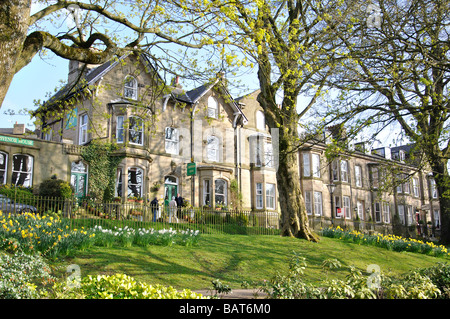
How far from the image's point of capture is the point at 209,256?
1270cm

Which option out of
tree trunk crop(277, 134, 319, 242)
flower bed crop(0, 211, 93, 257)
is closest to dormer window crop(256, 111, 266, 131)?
tree trunk crop(277, 134, 319, 242)

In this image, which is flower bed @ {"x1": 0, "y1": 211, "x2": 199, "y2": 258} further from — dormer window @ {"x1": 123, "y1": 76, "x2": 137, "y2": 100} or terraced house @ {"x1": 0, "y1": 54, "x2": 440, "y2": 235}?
dormer window @ {"x1": 123, "y1": 76, "x2": 137, "y2": 100}

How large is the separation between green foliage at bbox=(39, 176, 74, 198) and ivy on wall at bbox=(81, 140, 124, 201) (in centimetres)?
235

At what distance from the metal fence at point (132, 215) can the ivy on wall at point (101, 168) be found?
1.92 metres

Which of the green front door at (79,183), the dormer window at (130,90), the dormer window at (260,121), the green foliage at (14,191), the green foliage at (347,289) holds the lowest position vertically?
the green foliage at (347,289)

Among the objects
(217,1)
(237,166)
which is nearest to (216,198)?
(237,166)

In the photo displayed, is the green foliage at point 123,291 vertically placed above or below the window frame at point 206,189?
below

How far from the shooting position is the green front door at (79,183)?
24625mm

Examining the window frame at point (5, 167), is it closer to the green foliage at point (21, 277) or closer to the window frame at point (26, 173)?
the window frame at point (26, 173)

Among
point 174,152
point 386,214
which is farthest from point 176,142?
point 386,214

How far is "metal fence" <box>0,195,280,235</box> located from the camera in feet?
49.5

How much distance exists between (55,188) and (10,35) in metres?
16.1

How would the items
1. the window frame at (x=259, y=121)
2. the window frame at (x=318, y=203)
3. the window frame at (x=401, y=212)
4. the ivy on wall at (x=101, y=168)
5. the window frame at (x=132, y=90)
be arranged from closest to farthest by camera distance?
the ivy on wall at (x=101, y=168)
the window frame at (x=132, y=90)
the window frame at (x=259, y=121)
the window frame at (x=318, y=203)
the window frame at (x=401, y=212)

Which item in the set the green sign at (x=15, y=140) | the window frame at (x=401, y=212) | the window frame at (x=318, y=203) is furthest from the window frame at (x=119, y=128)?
the window frame at (x=401, y=212)
